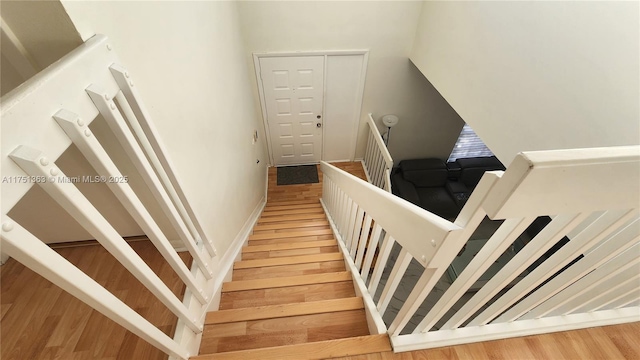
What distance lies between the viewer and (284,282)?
1668mm

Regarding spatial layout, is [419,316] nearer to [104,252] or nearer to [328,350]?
[328,350]

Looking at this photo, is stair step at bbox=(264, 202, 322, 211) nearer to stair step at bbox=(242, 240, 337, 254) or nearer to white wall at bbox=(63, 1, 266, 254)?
white wall at bbox=(63, 1, 266, 254)

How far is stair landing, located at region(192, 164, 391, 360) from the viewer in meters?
1.10

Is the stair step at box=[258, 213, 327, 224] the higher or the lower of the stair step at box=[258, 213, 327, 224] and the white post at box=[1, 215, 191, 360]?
the higher

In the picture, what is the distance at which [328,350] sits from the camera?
3.54 feet

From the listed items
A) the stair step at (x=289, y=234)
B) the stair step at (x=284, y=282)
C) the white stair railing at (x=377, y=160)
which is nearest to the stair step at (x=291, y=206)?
the white stair railing at (x=377, y=160)

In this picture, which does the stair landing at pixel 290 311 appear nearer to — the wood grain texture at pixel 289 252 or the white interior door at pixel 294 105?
the wood grain texture at pixel 289 252

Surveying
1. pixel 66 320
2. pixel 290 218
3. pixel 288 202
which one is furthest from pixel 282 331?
pixel 288 202

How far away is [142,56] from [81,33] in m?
0.30

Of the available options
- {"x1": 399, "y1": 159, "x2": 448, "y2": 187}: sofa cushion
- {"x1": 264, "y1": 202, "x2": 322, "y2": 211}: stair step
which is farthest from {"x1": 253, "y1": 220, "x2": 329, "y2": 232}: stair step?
{"x1": 399, "y1": 159, "x2": 448, "y2": 187}: sofa cushion

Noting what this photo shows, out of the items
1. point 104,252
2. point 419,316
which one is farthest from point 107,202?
point 419,316

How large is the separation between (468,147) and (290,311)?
16.8ft

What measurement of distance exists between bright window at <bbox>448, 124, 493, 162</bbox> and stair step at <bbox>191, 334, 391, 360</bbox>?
480cm

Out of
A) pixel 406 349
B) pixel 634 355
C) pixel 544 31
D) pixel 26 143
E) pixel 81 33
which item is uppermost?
pixel 544 31
